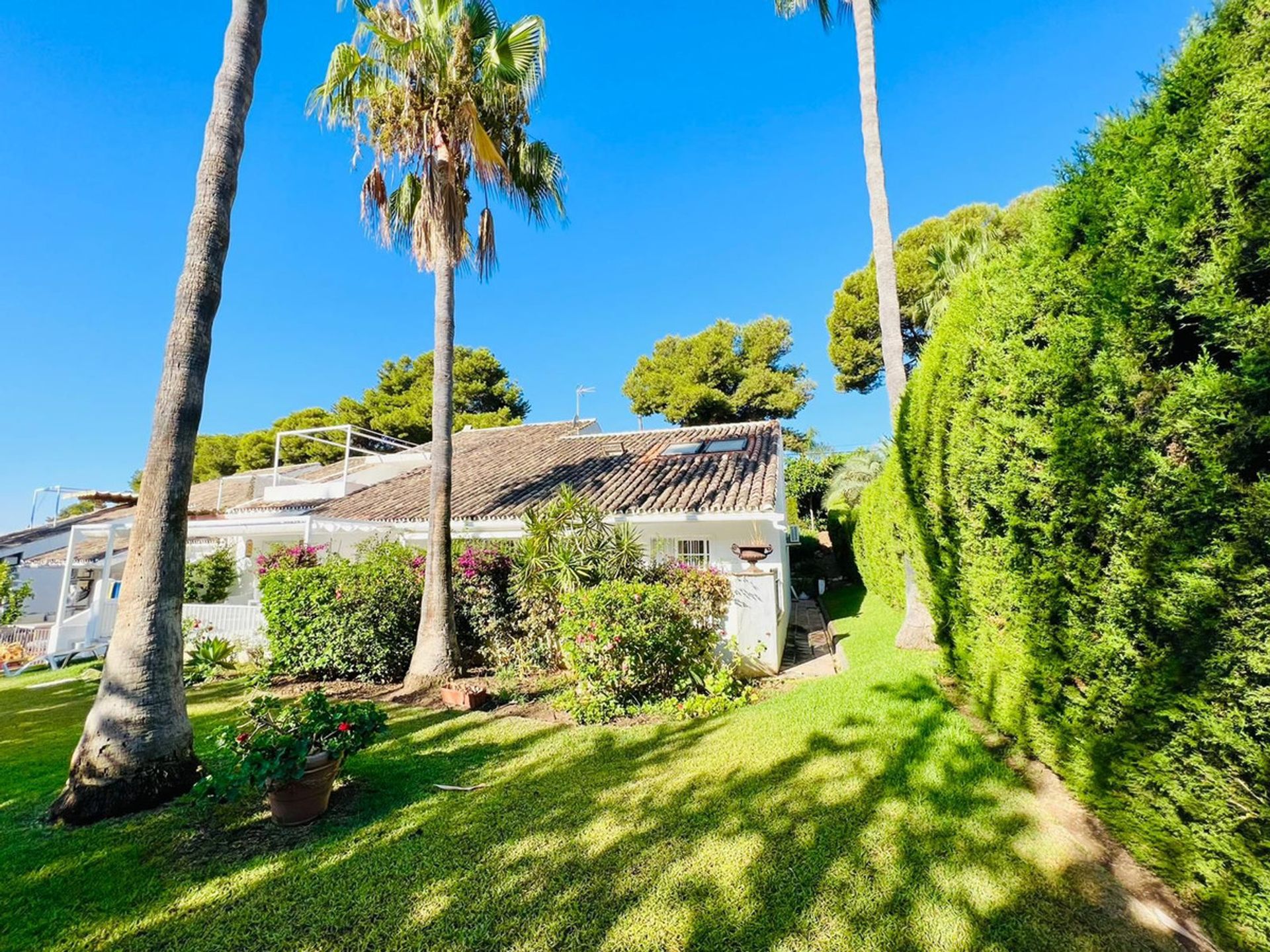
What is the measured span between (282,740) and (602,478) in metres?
11.6

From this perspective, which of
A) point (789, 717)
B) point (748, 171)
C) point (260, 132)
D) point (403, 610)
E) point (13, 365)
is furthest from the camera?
point (13, 365)

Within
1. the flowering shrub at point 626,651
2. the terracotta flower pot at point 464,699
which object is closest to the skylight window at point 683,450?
the flowering shrub at point 626,651

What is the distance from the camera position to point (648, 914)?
3.42 metres

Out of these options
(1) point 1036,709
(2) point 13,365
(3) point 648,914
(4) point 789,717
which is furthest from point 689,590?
(2) point 13,365

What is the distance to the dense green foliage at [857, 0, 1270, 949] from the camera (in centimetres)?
283

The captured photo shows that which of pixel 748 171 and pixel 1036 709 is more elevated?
pixel 748 171

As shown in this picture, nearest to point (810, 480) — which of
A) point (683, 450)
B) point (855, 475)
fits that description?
point (855, 475)

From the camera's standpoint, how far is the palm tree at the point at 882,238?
1077 cm

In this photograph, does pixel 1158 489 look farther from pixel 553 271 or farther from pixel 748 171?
pixel 553 271

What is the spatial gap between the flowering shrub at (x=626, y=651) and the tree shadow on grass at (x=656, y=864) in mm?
1910

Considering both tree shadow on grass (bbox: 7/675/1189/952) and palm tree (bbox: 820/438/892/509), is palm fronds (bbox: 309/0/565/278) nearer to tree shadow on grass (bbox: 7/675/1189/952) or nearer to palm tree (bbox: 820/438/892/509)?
tree shadow on grass (bbox: 7/675/1189/952)

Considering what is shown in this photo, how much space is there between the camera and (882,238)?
11320 millimetres

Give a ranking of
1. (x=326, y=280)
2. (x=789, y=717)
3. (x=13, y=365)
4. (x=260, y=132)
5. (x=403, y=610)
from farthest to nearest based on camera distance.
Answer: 1. (x=326, y=280)
2. (x=13, y=365)
3. (x=403, y=610)
4. (x=260, y=132)
5. (x=789, y=717)

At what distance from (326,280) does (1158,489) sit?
78.5 ft
